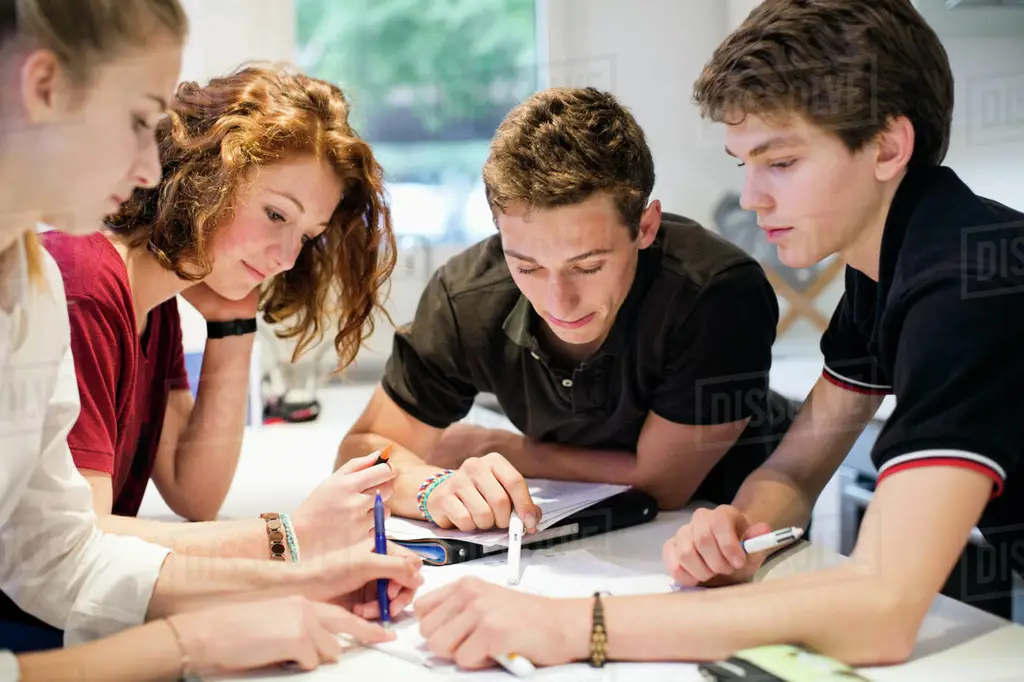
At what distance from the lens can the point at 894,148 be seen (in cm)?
84

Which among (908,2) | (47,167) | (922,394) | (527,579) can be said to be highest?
(908,2)

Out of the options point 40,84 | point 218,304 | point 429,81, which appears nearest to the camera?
point 40,84

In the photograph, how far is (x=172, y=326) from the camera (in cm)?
116

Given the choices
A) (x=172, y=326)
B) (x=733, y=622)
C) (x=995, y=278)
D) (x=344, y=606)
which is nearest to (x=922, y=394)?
(x=995, y=278)

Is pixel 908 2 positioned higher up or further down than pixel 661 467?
higher up

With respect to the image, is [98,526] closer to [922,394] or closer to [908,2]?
[922,394]

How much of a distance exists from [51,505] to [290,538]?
0.73 ft

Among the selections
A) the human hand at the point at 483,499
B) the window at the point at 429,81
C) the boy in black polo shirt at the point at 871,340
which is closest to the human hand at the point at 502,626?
the boy in black polo shirt at the point at 871,340

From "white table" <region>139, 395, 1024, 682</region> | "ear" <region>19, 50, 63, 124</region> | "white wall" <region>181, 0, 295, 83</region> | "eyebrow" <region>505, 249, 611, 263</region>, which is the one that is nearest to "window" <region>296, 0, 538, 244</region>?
"white wall" <region>181, 0, 295, 83</region>

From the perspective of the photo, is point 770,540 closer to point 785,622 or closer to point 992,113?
point 785,622

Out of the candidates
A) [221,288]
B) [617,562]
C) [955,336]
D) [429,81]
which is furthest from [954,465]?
[429,81]

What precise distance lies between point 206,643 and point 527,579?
0.30 metres

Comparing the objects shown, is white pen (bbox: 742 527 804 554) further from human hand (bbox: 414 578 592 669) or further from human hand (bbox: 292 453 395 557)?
human hand (bbox: 292 453 395 557)

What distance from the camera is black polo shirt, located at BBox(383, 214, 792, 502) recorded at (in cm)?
115
